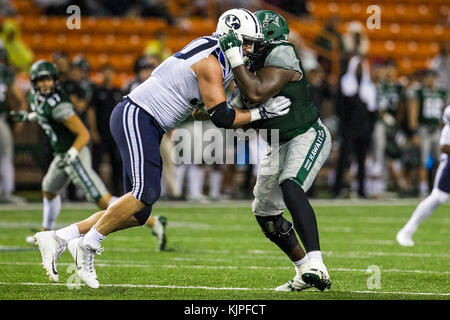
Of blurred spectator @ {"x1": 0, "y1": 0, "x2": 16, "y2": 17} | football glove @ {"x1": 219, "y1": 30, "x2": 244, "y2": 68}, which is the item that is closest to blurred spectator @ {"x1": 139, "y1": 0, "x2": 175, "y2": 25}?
blurred spectator @ {"x1": 0, "y1": 0, "x2": 16, "y2": 17}

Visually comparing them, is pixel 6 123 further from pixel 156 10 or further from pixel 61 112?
pixel 156 10

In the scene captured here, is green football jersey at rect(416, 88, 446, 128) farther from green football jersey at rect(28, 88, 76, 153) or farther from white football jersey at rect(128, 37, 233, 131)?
white football jersey at rect(128, 37, 233, 131)

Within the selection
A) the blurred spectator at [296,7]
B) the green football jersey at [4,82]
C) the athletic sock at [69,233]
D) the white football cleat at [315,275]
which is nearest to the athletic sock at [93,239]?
the athletic sock at [69,233]

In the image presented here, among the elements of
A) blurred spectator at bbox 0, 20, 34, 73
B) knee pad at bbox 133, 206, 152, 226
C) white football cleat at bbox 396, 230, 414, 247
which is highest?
blurred spectator at bbox 0, 20, 34, 73

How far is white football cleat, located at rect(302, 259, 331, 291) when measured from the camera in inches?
221

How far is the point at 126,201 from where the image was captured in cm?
571

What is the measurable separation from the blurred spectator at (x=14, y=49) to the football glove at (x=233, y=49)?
11529 mm

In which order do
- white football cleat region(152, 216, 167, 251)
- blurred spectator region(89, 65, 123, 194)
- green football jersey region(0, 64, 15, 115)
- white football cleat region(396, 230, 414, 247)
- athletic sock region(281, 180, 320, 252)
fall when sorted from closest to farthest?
athletic sock region(281, 180, 320, 252), white football cleat region(152, 216, 167, 251), white football cleat region(396, 230, 414, 247), green football jersey region(0, 64, 15, 115), blurred spectator region(89, 65, 123, 194)

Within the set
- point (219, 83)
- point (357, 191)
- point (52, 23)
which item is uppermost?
point (52, 23)

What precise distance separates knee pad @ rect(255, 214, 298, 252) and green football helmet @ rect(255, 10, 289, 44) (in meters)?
1.16

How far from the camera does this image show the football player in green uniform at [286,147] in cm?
569

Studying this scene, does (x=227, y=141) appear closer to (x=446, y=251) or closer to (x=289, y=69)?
(x=446, y=251)
